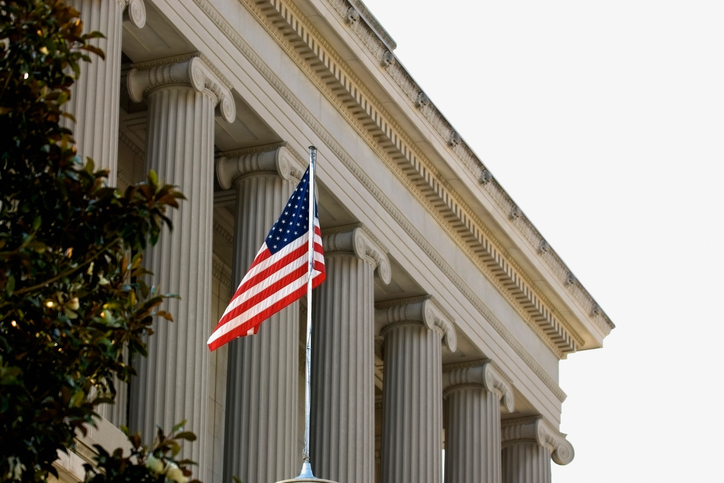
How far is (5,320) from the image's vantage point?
514 inches

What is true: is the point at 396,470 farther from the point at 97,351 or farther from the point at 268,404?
the point at 97,351

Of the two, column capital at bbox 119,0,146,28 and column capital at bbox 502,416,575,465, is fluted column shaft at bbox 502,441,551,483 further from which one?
column capital at bbox 119,0,146,28

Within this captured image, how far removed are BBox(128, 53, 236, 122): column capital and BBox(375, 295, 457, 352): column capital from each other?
9059 mm

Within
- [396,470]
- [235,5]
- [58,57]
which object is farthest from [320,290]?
[58,57]

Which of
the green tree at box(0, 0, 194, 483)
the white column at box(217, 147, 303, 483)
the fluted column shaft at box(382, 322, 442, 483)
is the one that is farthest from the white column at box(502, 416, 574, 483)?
the green tree at box(0, 0, 194, 483)

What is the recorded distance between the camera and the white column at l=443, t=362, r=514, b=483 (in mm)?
39778

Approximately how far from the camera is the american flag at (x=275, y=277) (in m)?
23.6

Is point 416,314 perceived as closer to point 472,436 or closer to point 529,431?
point 472,436

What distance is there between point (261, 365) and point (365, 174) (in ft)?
21.8

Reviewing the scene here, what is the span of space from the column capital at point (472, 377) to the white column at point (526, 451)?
3.01m

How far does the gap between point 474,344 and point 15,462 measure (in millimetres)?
27672

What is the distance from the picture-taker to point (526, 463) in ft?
143

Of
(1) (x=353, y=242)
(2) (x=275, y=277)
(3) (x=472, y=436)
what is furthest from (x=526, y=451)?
(2) (x=275, y=277)

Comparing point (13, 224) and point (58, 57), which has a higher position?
point (58, 57)
